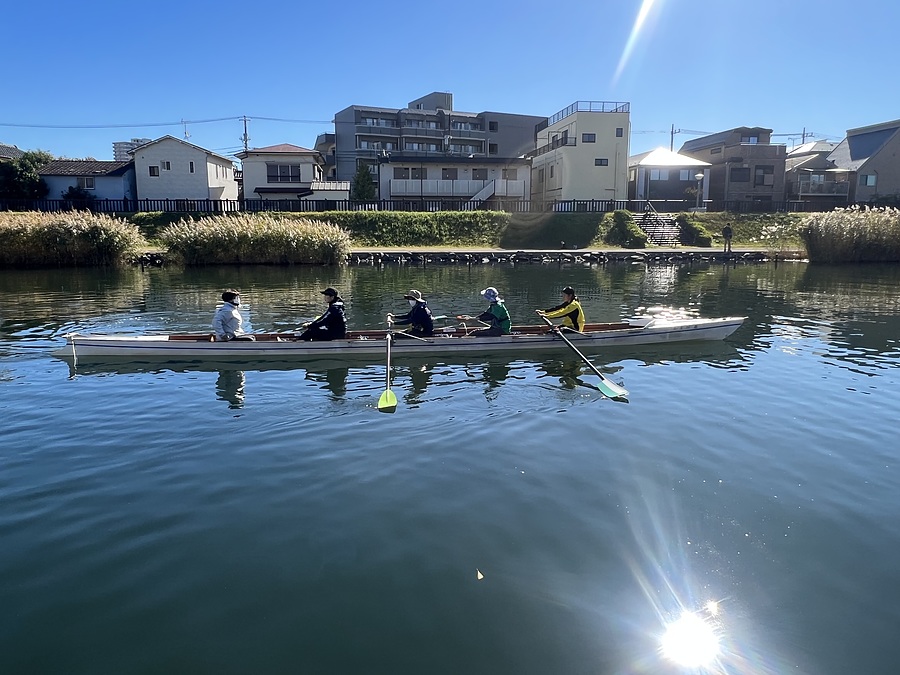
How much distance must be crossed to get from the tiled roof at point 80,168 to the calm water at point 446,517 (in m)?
45.3

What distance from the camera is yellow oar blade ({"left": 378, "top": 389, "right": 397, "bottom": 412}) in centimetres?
1227

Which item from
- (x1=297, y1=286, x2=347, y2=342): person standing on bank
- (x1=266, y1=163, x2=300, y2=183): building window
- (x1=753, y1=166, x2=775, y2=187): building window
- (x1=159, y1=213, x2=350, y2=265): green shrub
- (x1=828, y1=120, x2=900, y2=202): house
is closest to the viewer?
(x1=297, y1=286, x2=347, y2=342): person standing on bank

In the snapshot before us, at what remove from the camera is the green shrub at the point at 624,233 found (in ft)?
173

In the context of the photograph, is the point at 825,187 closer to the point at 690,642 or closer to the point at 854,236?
the point at 854,236

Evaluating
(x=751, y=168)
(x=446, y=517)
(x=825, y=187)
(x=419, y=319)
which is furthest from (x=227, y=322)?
(x=825, y=187)

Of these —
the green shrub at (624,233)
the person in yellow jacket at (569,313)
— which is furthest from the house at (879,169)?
the person in yellow jacket at (569,313)

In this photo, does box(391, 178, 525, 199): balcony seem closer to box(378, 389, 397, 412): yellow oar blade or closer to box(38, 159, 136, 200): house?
box(38, 159, 136, 200): house

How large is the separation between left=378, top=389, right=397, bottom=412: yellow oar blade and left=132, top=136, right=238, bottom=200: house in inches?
2002

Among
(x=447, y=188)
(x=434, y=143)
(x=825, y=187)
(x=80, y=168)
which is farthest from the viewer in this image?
(x=434, y=143)

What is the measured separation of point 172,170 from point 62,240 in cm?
1950

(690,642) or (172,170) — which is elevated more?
(172,170)

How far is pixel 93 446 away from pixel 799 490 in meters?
11.4

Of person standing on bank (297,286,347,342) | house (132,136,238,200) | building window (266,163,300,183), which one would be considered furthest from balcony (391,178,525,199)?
person standing on bank (297,286,347,342)

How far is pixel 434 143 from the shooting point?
268ft
